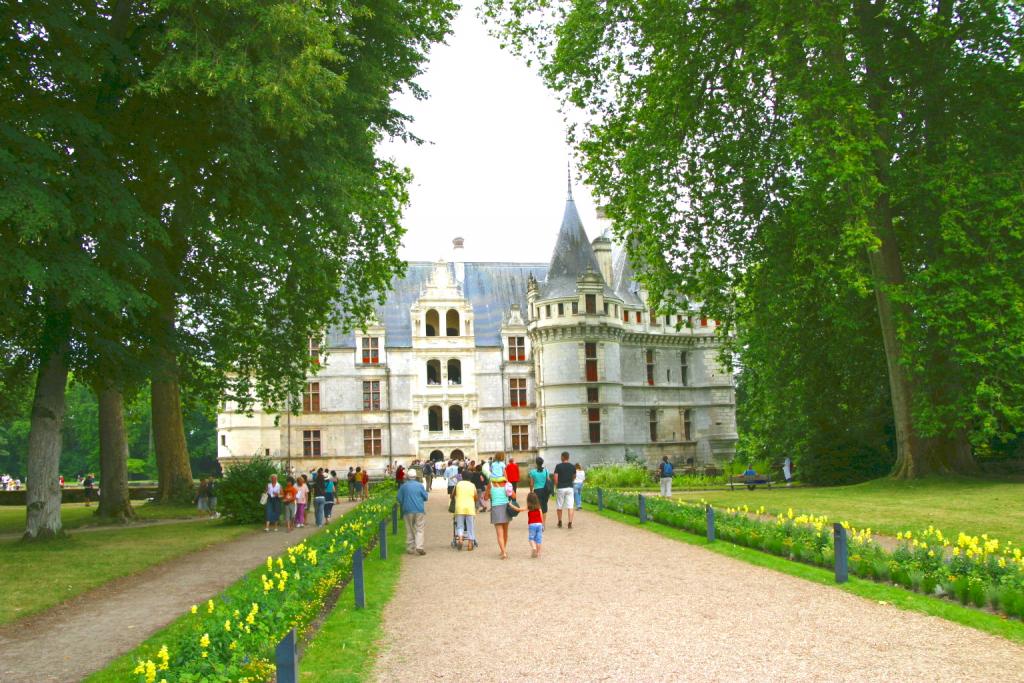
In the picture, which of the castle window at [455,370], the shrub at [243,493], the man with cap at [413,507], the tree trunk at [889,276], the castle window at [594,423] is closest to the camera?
the man with cap at [413,507]

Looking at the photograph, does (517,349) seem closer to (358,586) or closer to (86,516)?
(86,516)

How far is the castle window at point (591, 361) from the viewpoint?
54219mm

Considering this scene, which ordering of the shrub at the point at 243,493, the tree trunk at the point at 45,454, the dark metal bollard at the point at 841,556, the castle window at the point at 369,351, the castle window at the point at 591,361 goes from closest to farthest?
the dark metal bollard at the point at 841,556 → the tree trunk at the point at 45,454 → the shrub at the point at 243,493 → the castle window at the point at 591,361 → the castle window at the point at 369,351

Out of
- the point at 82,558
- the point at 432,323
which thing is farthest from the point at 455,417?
the point at 82,558

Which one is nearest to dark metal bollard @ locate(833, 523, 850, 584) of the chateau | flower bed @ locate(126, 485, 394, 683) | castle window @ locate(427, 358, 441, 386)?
flower bed @ locate(126, 485, 394, 683)

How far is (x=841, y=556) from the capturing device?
12727 mm

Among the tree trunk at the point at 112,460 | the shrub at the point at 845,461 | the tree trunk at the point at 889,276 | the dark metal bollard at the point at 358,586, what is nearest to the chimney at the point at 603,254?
the shrub at the point at 845,461

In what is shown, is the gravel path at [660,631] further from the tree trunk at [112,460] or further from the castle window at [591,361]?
the castle window at [591,361]

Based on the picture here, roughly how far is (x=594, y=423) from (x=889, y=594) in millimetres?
42623

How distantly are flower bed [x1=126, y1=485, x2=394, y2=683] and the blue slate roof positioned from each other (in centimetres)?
4540

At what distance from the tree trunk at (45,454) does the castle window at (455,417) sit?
38.3 m

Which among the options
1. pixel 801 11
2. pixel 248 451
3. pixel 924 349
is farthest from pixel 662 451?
pixel 801 11

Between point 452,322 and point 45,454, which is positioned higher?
point 452,322

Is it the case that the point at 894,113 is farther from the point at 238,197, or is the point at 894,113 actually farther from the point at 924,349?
the point at 238,197
